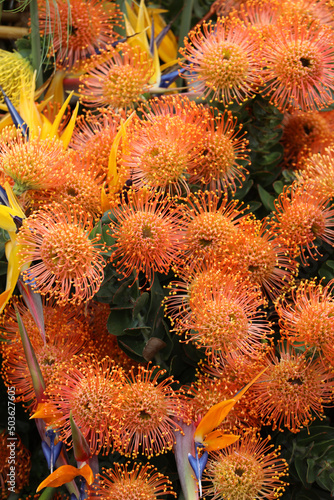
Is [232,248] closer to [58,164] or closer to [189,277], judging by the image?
[189,277]

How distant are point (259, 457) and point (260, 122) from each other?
49 centimetres

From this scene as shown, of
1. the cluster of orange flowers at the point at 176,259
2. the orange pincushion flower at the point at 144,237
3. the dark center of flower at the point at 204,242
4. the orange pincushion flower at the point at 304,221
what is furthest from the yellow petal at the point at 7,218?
the orange pincushion flower at the point at 304,221

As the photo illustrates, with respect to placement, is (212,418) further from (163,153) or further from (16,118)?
(16,118)

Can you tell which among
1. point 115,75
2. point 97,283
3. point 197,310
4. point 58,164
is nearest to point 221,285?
point 197,310

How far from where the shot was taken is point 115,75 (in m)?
0.85

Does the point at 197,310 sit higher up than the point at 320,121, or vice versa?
the point at 320,121

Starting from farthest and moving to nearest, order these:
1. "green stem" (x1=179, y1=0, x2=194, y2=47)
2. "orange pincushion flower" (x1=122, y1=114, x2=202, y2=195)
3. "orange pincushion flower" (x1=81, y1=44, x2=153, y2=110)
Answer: "green stem" (x1=179, y1=0, x2=194, y2=47) < "orange pincushion flower" (x1=81, y1=44, x2=153, y2=110) < "orange pincushion flower" (x1=122, y1=114, x2=202, y2=195)

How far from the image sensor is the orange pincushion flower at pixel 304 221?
2.41ft

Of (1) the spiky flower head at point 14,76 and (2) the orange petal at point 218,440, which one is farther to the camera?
(1) the spiky flower head at point 14,76

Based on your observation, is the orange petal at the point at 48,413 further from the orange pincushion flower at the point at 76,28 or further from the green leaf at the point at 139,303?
the orange pincushion flower at the point at 76,28

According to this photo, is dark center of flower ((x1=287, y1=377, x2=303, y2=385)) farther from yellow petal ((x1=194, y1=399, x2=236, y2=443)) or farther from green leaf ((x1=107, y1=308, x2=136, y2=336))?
green leaf ((x1=107, y1=308, x2=136, y2=336))

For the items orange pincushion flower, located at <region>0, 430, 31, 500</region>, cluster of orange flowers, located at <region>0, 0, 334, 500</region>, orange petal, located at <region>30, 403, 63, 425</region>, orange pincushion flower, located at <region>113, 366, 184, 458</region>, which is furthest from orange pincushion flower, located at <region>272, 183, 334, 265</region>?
orange pincushion flower, located at <region>0, 430, 31, 500</region>

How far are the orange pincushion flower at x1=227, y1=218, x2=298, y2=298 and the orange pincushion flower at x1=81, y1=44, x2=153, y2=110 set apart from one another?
0.28m

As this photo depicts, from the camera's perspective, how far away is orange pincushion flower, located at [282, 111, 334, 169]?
93 centimetres
